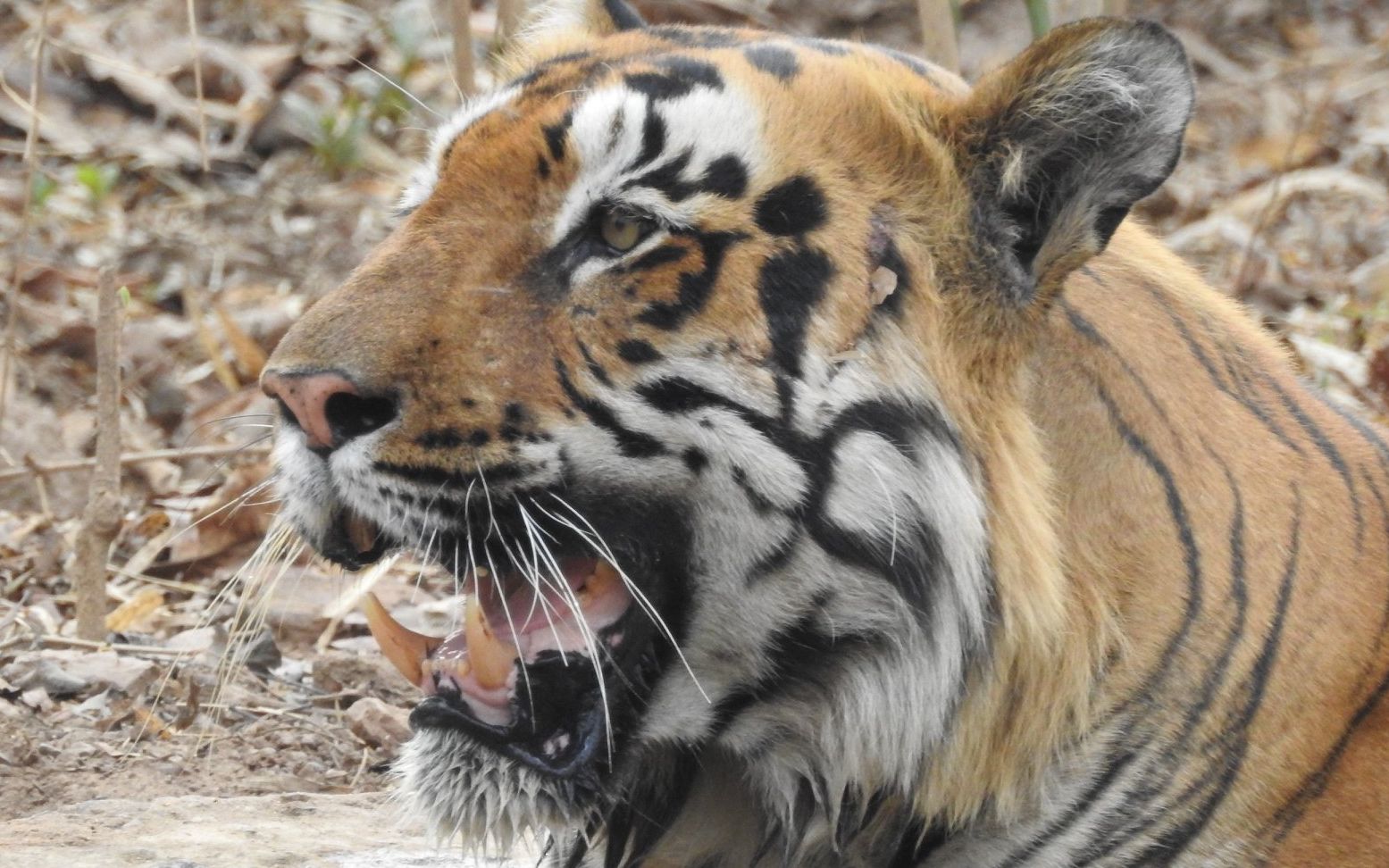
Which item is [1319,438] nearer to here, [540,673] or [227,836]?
[540,673]

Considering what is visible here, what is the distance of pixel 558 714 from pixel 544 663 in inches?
2.9

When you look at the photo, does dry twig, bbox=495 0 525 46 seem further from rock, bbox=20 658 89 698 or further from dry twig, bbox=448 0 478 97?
rock, bbox=20 658 89 698

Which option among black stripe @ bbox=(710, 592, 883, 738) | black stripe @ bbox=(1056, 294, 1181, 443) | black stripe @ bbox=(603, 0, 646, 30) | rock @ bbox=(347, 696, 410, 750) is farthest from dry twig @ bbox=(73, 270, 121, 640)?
black stripe @ bbox=(1056, 294, 1181, 443)

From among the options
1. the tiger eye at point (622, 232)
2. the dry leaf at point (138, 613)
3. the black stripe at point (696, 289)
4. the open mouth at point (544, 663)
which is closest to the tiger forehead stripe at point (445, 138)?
the tiger eye at point (622, 232)

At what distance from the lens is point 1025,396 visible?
8.07ft

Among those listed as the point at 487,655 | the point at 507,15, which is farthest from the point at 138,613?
the point at 487,655

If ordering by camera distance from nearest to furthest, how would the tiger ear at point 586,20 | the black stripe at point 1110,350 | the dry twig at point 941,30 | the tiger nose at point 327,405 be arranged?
the tiger nose at point 327,405 < the black stripe at point 1110,350 < the tiger ear at point 586,20 < the dry twig at point 941,30

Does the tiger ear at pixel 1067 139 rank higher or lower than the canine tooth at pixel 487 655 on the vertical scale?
higher

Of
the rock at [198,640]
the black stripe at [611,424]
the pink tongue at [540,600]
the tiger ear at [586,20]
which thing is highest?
the tiger ear at [586,20]

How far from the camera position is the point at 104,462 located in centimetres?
379

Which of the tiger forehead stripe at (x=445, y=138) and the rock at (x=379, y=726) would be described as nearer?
the tiger forehead stripe at (x=445, y=138)

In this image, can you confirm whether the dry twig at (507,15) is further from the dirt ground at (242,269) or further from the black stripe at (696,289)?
the black stripe at (696,289)

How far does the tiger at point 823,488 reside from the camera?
91.1 inches

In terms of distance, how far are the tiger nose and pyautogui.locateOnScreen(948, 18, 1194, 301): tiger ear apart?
2.82 feet
